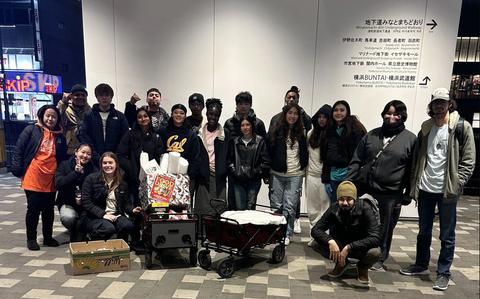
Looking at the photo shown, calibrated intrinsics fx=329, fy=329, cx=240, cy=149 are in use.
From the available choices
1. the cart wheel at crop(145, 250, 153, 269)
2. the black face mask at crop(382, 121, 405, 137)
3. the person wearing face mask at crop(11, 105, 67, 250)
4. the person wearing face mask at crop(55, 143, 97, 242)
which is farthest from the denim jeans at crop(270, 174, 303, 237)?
the person wearing face mask at crop(11, 105, 67, 250)

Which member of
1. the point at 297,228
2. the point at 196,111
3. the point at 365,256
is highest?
the point at 196,111

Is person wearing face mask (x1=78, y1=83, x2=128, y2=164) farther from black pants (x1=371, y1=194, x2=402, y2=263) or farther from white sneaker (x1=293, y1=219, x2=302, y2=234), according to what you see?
black pants (x1=371, y1=194, x2=402, y2=263)

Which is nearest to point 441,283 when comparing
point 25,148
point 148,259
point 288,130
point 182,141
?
point 288,130

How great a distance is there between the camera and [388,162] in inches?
110

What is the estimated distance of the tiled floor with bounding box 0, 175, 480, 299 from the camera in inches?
102

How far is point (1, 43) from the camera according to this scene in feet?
22.4

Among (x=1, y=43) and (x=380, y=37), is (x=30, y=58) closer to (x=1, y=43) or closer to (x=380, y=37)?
(x=1, y=43)

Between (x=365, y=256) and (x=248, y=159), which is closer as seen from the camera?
(x=365, y=256)

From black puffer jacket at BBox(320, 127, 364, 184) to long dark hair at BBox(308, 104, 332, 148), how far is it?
2.3 inches

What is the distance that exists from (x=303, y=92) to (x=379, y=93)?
1.02 meters

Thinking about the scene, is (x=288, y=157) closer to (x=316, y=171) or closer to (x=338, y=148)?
(x=316, y=171)

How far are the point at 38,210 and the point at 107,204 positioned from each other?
2.44 ft

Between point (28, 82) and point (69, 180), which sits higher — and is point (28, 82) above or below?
above

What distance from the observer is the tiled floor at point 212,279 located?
102 inches
